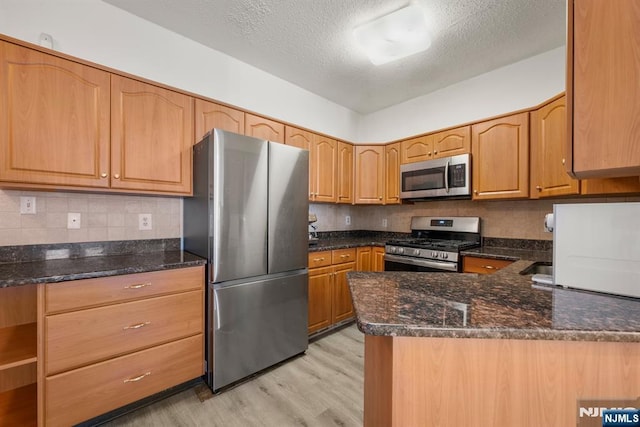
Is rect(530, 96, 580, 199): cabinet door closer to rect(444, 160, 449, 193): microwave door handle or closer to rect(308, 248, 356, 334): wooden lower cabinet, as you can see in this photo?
rect(444, 160, 449, 193): microwave door handle

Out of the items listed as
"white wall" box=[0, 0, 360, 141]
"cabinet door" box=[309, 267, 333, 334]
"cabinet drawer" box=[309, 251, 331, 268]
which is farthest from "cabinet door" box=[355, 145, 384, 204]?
"cabinet door" box=[309, 267, 333, 334]

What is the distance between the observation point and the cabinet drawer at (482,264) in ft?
7.62

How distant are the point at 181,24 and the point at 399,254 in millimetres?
2886

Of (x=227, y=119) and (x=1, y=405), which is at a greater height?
→ (x=227, y=119)

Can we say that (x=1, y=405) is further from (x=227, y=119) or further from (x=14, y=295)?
(x=227, y=119)

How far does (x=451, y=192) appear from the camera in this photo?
2.79m

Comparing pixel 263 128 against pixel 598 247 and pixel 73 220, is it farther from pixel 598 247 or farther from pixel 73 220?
pixel 598 247

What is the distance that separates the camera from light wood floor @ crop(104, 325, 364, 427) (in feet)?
5.31

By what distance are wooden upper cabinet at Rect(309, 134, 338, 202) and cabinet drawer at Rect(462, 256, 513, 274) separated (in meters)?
1.54

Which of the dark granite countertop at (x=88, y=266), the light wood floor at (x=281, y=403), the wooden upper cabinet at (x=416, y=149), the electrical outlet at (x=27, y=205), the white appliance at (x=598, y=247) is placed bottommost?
the light wood floor at (x=281, y=403)

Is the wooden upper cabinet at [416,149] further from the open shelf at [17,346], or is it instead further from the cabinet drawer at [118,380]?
the open shelf at [17,346]

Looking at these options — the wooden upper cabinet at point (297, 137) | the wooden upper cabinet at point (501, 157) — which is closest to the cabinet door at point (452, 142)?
the wooden upper cabinet at point (501, 157)

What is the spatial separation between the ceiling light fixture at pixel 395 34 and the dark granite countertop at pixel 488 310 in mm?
1856

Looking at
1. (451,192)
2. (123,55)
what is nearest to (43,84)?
(123,55)
